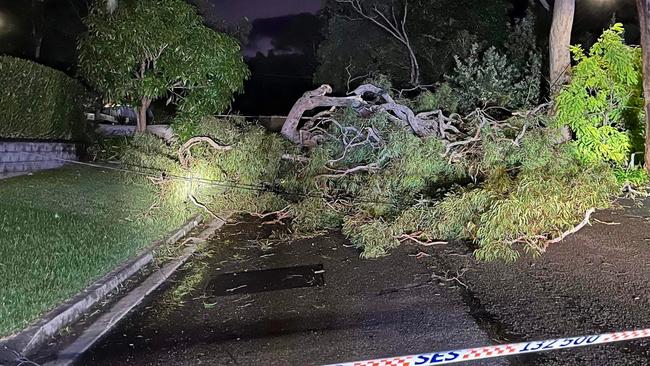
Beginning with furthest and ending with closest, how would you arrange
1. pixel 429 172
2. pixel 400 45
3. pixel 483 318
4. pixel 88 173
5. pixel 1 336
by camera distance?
pixel 400 45 < pixel 88 173 < pixel 429 172 < pixel 483 318 < pixel 1 336

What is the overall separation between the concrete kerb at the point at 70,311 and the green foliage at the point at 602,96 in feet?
24.6

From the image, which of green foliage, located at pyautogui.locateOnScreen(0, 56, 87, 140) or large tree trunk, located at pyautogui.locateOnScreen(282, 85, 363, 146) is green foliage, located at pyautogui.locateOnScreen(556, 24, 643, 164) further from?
green foliage, located at pyautogui.locateOnScreen(0, 56, 87, 140)

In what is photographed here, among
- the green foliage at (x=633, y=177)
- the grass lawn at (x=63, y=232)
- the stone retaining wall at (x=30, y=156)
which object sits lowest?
the grass lawn at (x=63, y=232)

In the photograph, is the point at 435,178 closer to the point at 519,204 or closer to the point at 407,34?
the point at 519,204

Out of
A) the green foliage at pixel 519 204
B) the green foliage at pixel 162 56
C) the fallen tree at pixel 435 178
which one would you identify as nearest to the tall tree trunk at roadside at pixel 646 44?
the fallen tree at pixel 435 178

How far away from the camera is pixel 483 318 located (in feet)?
15.2

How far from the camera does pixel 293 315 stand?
4.80 meters

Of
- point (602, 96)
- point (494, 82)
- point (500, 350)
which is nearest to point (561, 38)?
point (494, 82)

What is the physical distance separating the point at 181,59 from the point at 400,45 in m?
12.6

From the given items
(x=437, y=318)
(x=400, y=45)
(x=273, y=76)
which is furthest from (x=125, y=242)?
(x=273, y=76)

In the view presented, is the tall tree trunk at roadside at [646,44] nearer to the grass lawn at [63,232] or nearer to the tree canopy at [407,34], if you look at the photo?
the grass lawn at [63,232]

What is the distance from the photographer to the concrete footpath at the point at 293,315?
13.2 feet

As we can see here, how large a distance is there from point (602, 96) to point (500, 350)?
755cm

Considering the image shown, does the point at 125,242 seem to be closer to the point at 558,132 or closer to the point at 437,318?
the point at 437,318
